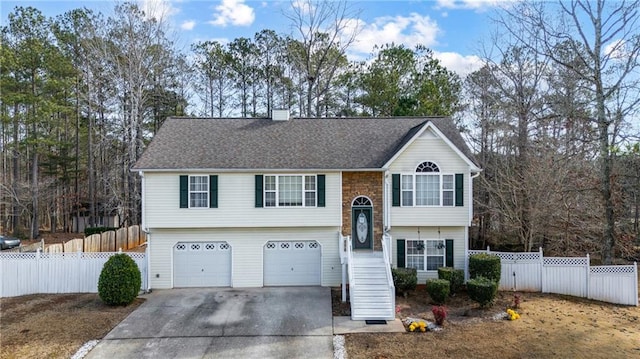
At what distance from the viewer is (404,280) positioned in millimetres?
13680

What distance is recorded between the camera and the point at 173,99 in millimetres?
29781

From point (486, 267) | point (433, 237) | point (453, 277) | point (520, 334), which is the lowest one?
point (520, 334)

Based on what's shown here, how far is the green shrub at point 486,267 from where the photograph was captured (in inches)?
543

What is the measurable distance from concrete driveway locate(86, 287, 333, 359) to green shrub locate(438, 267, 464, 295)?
14.6 feet

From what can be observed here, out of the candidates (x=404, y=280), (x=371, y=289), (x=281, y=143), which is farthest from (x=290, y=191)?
(x=404, y=280)

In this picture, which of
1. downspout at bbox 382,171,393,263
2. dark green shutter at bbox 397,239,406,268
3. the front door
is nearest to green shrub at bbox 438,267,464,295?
dark green shutter at bbox 397,239,406,268

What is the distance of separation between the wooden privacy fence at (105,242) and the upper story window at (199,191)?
19.7 ft

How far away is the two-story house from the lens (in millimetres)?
14758

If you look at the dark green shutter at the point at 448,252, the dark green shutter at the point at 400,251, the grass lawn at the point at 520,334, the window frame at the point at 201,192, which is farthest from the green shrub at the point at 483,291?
the window frame at the point at 201,192

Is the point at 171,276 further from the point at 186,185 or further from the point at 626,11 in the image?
the point at 626,11

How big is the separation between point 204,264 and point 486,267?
11237 mm

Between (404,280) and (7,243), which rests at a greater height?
(7,243)

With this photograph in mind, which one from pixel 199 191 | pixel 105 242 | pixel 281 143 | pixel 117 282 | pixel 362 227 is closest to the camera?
pixel 117 282

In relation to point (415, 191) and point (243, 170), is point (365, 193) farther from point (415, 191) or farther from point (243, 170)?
point (243, 170)
